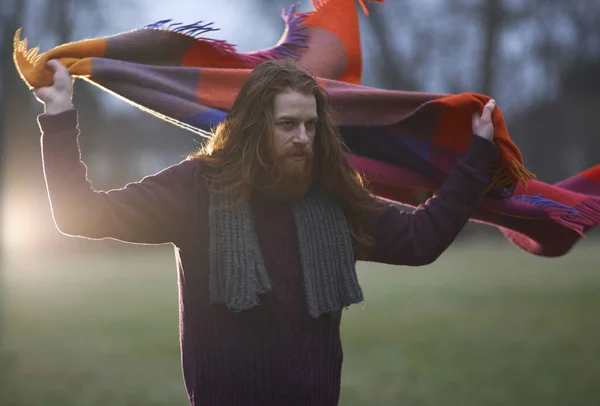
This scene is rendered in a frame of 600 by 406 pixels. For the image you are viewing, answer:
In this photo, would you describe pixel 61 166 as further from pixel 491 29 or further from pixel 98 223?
pixel 491 29

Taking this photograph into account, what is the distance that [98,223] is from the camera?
220 cm

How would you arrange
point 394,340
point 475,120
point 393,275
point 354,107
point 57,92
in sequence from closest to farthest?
point 57,92 → point 475,120 → point 354,107 → point 394,340 → point 393,275

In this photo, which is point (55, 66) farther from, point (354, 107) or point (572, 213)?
point (572, 213)

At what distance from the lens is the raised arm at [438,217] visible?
2.54 m

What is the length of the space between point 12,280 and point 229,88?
798 cm

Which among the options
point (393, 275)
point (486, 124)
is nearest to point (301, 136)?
point (486, 124)

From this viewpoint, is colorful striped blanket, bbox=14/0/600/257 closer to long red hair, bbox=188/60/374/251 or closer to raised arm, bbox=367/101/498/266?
raised arm, bbox=367/101/498/266

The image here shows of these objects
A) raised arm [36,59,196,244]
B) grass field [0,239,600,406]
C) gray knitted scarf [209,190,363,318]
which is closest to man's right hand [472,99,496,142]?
gray knitted scarf [209,190,363,318]

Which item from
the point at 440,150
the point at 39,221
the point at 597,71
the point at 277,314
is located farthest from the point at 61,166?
the point at 597,71

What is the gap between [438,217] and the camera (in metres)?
2.57

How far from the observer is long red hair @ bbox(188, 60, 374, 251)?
93.2 inches

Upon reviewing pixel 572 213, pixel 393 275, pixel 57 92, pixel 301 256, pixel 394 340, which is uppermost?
pixel 57 92

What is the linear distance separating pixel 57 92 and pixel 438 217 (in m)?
1.17

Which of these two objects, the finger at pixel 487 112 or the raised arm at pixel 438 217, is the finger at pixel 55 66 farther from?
the finger at pixel 487 112
